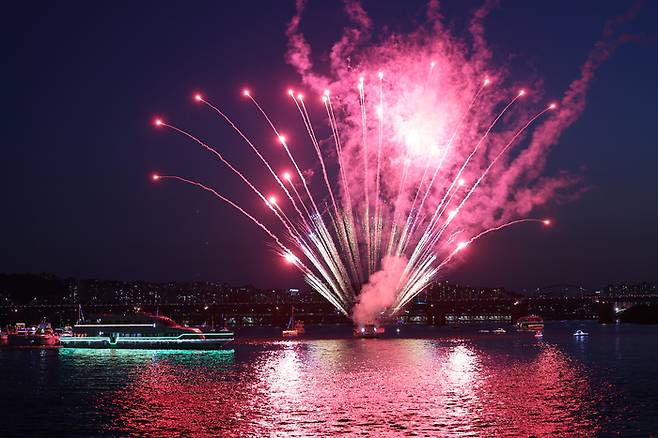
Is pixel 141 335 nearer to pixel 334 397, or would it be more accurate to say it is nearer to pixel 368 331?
pixel 368 331

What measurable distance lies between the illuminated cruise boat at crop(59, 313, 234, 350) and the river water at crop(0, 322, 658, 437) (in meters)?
22.9

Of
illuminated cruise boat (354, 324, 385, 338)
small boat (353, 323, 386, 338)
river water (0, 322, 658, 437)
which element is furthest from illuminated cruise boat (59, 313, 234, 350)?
illuminated cruise boat (354, 324, 385, 338)

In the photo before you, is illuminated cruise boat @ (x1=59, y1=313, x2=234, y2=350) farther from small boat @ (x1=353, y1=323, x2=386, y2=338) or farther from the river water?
small boat @ (x1=353, y1=323, x2=386, y2=338)

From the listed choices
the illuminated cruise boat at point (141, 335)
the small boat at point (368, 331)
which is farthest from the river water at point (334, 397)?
the small boat at point (368, 331)

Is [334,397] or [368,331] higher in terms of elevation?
[368,331]

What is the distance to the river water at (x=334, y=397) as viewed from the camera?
4197 centimetres

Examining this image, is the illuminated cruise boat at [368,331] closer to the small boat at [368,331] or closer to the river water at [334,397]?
the small boat at [368,331]

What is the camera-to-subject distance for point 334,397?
53.6 m

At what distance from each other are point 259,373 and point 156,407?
2484 centimetres

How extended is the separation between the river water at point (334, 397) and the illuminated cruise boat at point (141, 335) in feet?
75.0

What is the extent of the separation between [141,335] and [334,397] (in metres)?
67.9

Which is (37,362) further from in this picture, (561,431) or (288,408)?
(561,431)

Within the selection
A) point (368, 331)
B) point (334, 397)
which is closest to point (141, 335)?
point (368, 331)

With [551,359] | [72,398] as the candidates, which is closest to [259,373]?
[72,398]
